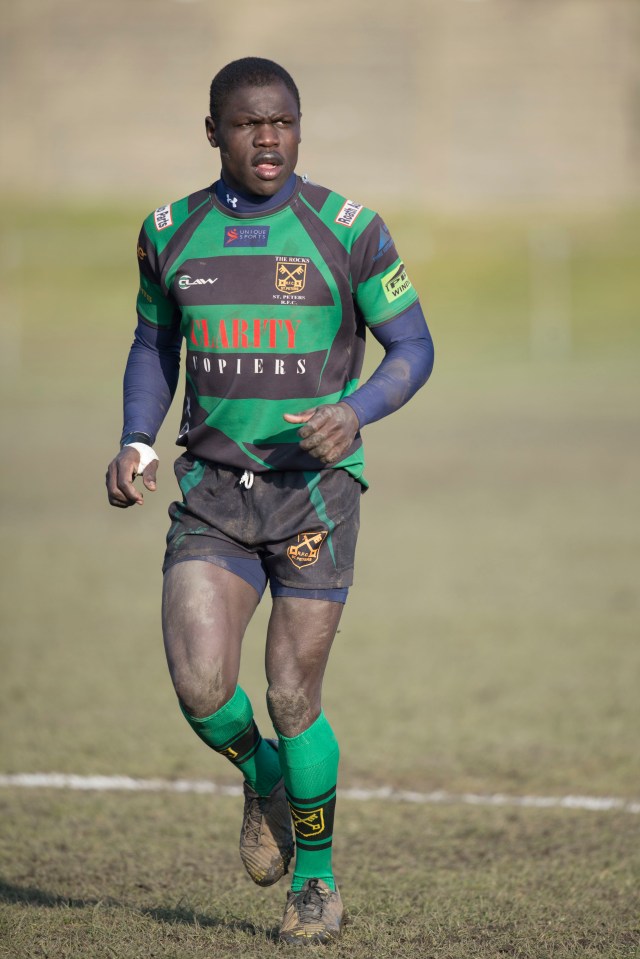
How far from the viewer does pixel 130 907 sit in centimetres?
433

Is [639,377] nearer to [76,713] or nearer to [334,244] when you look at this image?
[76,713]

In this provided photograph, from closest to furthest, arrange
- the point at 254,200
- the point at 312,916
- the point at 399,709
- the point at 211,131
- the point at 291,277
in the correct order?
1. the point at 312,916
2. the point at 291,277
3. the point at 254,200
4. the point at 211,131
5. the point at 399,709

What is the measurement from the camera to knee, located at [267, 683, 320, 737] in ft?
13.2

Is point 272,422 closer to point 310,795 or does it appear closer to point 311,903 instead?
point 310,795

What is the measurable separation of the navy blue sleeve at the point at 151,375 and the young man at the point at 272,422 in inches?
4.2

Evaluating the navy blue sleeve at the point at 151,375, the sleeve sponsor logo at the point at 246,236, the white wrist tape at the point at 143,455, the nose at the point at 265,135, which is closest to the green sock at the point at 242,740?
the white wrist tape at the point at 143,455

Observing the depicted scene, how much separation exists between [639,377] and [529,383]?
2.59 meters

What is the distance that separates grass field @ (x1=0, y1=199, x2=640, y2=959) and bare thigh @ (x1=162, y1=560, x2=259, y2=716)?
2.42 feet

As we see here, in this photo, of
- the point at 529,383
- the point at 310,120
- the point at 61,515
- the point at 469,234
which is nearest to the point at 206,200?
the point at 61,515

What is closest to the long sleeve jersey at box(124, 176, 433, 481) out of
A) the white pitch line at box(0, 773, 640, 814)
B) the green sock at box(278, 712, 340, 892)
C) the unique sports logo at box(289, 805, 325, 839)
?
the green sock at box(278, 712, 340, 892)

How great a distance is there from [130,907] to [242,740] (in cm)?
70

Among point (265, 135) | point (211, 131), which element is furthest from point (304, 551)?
point (211, 131)

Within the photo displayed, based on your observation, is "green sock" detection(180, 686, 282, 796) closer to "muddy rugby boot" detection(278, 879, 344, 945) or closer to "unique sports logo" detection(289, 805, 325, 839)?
"unique sports logo" detection(289, 805, 325, 839)

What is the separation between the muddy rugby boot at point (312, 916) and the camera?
3.91 metres
